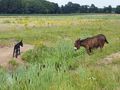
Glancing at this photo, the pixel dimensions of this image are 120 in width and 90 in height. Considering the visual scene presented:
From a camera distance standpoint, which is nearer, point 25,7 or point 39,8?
point 25,7

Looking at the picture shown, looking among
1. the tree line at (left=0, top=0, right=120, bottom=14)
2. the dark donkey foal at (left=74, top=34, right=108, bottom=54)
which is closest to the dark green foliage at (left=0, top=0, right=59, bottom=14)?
the tree line at (left=0, top=0, right=120, bottom=14)

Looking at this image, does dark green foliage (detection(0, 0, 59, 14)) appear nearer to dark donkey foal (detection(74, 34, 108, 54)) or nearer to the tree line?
the tree line

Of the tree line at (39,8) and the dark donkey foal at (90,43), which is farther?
the tree line at (39,8)

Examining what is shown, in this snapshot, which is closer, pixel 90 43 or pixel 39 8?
pixel 90 43

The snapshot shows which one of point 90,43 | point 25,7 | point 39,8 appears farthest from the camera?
point 39,8

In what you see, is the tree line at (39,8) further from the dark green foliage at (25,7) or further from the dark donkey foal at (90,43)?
the dark donkey foal at (90,43)

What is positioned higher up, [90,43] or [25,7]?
[90,43]

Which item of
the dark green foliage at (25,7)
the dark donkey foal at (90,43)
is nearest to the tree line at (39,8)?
the dark green foliage at (25,7)

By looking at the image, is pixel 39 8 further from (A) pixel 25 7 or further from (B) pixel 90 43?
(B) pixel 90 43

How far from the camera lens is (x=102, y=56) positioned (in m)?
16.0

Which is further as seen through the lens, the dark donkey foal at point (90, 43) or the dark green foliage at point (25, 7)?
the dark green foliage at point (25, 7)

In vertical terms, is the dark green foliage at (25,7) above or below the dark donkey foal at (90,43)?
below

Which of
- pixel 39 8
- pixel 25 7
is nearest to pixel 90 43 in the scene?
pixel 25 7

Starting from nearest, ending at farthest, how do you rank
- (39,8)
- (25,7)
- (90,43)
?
(90,43), (25,7), (39,8)
